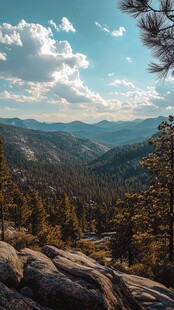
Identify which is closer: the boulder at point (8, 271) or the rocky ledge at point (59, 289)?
the rocky ledge at point (59, 289)

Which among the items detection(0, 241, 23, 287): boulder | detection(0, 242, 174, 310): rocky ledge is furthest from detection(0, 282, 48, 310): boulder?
detection(0, 241, 23, 287): boulder

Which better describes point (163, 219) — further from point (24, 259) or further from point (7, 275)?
point (7, 275)

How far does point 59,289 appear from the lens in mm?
→ 8867

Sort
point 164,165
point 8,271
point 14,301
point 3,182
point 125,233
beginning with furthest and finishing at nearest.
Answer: point 125,233, point 3,182, point 164,165, point 8,271, point 14,301

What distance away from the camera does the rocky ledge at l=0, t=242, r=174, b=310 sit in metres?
8.46

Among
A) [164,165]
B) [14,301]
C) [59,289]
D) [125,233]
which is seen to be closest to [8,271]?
[14,301]

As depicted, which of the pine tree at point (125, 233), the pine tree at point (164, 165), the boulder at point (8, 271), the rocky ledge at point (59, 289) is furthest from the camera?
the pine tree at point (125, 233)

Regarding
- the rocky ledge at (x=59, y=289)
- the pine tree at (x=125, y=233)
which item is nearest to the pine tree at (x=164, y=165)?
the rocky ledge at (x=59, y=289)

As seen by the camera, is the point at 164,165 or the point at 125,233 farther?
the point at 125,233

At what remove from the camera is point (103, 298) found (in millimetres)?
9047

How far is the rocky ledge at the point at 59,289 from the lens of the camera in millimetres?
8461

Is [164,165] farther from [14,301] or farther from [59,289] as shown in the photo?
[14,301]

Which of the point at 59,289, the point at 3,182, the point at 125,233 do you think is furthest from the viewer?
the point at 125,233

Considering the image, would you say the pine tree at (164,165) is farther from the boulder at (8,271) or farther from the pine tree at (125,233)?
the boulder at (8,271)
